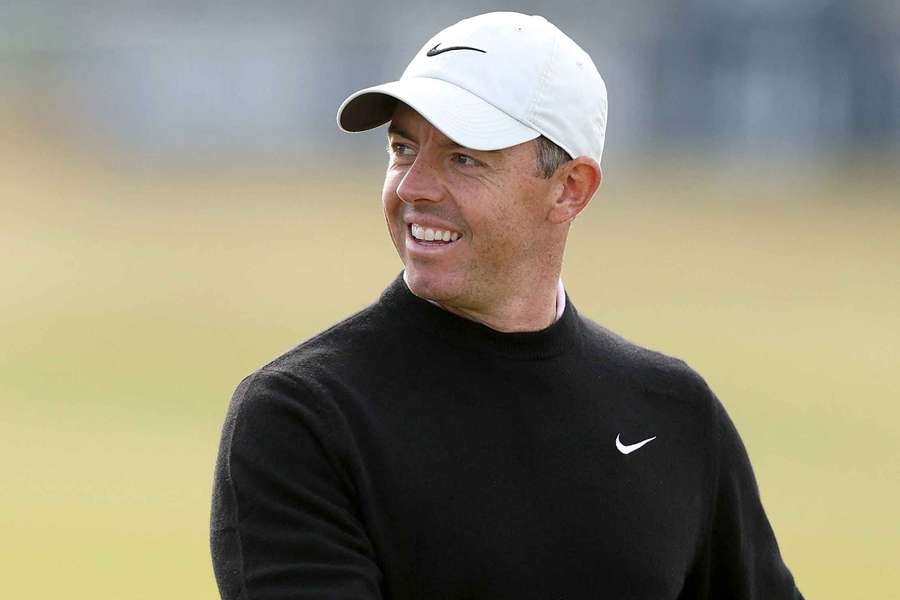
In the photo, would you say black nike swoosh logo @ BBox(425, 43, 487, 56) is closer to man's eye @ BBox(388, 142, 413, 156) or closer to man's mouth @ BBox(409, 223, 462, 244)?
man's eye @ BBox(388, 142, 413, 156)

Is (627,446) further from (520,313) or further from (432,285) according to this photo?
(432,285)

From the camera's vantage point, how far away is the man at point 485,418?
2223mm

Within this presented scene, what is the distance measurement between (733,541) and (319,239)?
53.2 ft

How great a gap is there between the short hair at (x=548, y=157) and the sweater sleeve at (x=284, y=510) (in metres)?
0.52

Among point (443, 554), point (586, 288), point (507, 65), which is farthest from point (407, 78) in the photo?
point (586, 288)

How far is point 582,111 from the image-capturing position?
2529mm

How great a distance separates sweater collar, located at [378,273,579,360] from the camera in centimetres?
246

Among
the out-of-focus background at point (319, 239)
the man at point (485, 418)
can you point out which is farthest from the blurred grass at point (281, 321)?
the man at point (485, 418)

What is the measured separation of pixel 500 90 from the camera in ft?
8.05

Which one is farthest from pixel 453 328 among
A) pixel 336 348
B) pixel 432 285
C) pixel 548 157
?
pixel 548 157

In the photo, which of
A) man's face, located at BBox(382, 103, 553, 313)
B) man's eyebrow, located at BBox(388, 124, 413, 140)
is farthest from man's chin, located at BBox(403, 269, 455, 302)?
man's eyebrow, located at BBox(388, 124, 413, 140)

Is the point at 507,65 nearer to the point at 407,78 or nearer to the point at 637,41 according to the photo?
the point at 407,78

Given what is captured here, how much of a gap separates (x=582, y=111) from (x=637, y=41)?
20.9 meters

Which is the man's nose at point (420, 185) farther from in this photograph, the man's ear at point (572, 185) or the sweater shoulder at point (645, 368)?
the sweater shoulder at point (645, 368)
